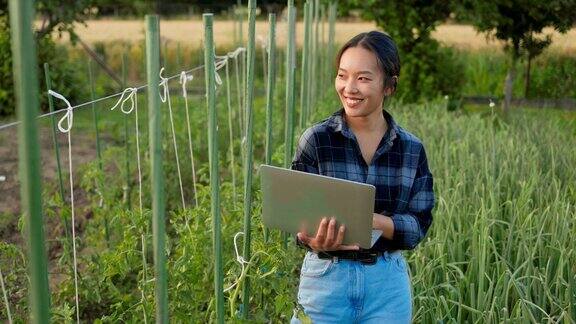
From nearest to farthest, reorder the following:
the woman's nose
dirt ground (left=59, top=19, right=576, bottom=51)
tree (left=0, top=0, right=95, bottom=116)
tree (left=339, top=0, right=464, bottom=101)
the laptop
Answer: the laptop
the woman's nose
tree (left=339, top=0, right=464, bottom=101)
tree (left=0, top=0, right=95, bottom=116)
dirt ground (left=59, top=19, right=576, bottom=51)

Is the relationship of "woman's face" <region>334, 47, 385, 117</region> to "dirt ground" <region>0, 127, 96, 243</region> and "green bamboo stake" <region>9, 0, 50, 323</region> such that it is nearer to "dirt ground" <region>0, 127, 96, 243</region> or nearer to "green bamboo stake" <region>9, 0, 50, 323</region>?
"green bamboo stake" <region>9, 0, 50, 323</region>

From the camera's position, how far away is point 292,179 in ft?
5.51

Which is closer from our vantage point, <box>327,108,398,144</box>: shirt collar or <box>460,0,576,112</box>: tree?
<box>327,108,398,144</box>: shirt collar

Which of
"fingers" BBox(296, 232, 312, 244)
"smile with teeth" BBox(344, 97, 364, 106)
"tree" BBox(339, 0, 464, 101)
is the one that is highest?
"smile with teeth" BBox(344, 97, 364, 106)

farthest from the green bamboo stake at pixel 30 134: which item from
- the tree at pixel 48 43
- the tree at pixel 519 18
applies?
the tree at pixel 48 43

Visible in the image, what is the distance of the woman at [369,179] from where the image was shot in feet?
5.84

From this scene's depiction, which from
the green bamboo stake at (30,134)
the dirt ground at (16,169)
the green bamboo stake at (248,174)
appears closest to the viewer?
the green bamboo stake at (30,134)

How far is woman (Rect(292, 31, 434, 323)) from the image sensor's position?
1779mm

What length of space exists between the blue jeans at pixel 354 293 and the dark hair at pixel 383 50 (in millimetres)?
406

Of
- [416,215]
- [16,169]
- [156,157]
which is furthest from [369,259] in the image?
[16,169]

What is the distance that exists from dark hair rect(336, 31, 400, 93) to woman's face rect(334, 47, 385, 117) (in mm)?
11

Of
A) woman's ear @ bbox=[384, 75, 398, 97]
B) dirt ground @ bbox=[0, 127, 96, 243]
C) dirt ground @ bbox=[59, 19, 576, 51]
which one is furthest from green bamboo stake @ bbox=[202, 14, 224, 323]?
dirt ground @ bbox=[59, 19, 576, 51]

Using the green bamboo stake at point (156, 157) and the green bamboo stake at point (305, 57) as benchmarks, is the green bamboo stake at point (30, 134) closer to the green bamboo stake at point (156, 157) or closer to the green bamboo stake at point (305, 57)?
the green bamboo stake at point (156, 157)

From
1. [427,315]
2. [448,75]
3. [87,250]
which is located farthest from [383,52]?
[448,75]
